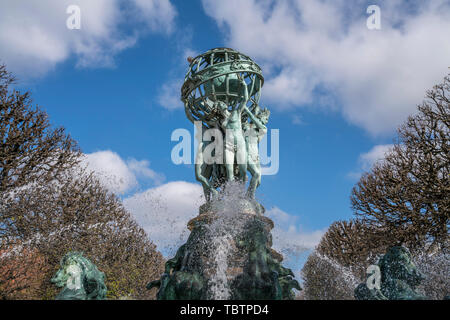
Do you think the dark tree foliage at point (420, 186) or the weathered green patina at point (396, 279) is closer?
the weathered green patina at point (396, 279)

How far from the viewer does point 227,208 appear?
8734mm

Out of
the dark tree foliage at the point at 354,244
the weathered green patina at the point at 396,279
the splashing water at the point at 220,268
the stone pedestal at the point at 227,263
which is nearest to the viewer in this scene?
the weathered green patina at the point at 396,279

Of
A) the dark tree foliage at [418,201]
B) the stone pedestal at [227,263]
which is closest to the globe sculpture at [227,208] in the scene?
the stone pedestal at [227,263]

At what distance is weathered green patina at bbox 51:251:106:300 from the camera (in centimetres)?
578

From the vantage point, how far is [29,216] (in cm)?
1513

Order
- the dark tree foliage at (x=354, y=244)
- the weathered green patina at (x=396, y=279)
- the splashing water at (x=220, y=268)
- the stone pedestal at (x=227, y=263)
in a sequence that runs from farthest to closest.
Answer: the dark tree foliage at (x=354, y=244)
the splashing water at (x=220, y=268)
the stone pedestal at (x=227, y=263)
the weathered green patina at (x=396, y=279)

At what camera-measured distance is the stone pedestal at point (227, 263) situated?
6777 millimetres

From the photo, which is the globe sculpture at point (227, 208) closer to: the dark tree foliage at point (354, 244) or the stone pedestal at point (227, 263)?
the stone pedestal at point (227, 263)

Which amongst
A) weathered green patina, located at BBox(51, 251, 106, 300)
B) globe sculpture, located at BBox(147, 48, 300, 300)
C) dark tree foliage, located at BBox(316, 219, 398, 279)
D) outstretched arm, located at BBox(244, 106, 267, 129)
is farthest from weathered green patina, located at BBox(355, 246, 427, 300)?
dark tree foliage, located at BBox(316, 219, 398, 279)

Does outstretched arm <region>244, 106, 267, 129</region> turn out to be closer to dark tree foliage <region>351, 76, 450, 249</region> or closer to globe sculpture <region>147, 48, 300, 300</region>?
globe sculpture <region>147, 48, 300, 300</region>

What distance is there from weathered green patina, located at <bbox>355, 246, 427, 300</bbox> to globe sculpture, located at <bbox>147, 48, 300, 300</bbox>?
4.82 feet

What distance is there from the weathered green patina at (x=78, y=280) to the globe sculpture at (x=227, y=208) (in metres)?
1.40
